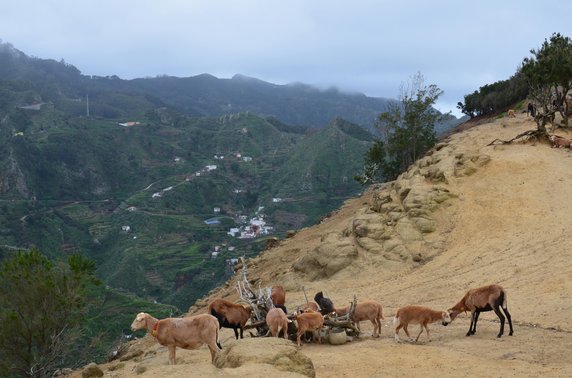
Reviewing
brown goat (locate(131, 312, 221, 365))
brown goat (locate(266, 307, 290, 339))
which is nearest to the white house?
brown goat (locate(266, 307, 290, 339))

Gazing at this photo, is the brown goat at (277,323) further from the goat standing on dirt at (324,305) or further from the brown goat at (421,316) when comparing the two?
the brown goat at (421,316)

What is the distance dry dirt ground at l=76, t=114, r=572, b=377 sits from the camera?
34.7ft

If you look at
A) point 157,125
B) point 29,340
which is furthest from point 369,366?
point 157,125

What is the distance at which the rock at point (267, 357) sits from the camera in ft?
30.0

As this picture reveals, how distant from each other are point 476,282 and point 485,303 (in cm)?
527

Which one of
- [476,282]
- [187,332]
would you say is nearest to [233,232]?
[476,282]

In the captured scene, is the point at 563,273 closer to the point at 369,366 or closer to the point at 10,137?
the point at 369,366

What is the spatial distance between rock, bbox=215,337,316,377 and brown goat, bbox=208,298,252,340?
3.67 meters

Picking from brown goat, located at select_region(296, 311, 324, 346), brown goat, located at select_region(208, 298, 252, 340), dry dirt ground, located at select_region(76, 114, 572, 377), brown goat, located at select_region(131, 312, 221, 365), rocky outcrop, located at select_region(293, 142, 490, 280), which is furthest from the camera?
rocky outcrop, located at select_region(293, 142, 490, 280)

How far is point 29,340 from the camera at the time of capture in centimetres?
2061

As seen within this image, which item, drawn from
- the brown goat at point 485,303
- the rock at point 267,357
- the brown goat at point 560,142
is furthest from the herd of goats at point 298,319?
the brown goat at point 560,142

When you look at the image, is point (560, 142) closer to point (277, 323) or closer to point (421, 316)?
point (421, 316)

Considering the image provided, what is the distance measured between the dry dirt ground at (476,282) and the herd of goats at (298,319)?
527mm

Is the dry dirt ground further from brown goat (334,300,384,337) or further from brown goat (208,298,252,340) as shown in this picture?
brown goat (208,298,252,340)
